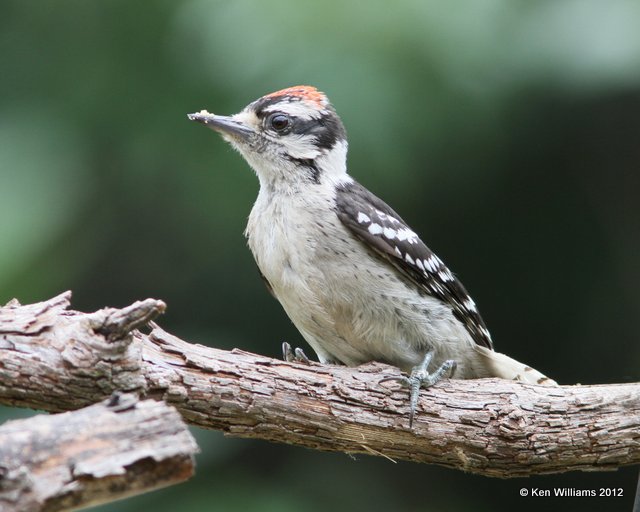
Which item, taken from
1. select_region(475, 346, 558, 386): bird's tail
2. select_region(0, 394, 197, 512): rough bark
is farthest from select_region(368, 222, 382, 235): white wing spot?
select_region(0, 394, 197, 512): rough bark

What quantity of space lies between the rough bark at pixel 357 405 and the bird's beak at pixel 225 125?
4.66ft

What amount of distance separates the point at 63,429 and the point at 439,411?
1774mm

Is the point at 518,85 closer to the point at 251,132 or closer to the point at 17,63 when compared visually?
the point at 251,132

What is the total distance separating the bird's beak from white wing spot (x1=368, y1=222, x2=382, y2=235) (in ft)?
2.92

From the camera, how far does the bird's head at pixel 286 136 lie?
4.55 m

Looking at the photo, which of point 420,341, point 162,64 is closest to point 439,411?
point 420,341

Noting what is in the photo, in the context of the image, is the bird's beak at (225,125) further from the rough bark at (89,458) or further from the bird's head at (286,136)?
the rough bark at (89,458)

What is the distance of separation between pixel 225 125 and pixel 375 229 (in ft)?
3.36

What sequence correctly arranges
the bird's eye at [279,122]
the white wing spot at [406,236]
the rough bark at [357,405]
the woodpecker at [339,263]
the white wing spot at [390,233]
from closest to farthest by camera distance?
the rough bark at [357,405] < the woodpecker at [339,263] < the white wing spot at [390,233] < the white wing spot at [406,236] < the bird's eye at [279,122]

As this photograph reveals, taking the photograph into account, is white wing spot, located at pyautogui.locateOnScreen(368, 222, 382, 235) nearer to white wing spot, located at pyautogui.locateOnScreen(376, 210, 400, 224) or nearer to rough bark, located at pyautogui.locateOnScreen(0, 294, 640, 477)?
white wing spot, located at pyautogui.locateOnScreen(376, 210, 400, 224)

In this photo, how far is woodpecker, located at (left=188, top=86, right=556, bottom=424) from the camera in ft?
13.6

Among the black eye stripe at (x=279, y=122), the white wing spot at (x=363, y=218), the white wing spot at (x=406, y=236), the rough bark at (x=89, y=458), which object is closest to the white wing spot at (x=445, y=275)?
the white wing spot at (x=406, y=236)

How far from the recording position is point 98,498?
251cm

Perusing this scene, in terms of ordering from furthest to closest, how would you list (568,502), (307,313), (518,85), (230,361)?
(568,502) < (518,85) < (307,313) < (230,361)
